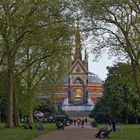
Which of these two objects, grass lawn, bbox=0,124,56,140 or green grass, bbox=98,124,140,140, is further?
green grass, bbox=98,124,140,140

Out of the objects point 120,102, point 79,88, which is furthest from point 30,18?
point 79,88

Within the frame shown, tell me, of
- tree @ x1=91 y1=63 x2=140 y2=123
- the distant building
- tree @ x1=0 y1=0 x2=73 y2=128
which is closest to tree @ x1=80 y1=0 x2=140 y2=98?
tree @ x1=0 y1=0 x2=73 y2=128

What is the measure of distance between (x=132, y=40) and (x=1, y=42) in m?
17.8

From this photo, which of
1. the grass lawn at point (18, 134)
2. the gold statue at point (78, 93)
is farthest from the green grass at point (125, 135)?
the gold statue at point (78, 93)

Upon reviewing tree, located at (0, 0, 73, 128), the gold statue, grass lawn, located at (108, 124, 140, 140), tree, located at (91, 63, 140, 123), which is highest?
the gold statue

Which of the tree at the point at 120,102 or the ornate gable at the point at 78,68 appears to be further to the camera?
the ornate gable at the point at 78,68

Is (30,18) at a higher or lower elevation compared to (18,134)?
higher

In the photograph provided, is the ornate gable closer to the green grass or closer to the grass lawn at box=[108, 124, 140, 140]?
the green grass

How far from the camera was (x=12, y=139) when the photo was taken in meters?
33.2

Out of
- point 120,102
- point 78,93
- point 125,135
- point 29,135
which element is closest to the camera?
point 29,135

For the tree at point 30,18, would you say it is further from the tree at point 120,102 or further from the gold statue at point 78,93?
the gold statue at point 78,93

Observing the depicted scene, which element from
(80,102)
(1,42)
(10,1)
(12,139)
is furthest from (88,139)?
(80,102)

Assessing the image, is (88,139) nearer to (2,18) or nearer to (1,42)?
(2,18)

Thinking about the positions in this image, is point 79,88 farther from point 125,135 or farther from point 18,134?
point 18,134
